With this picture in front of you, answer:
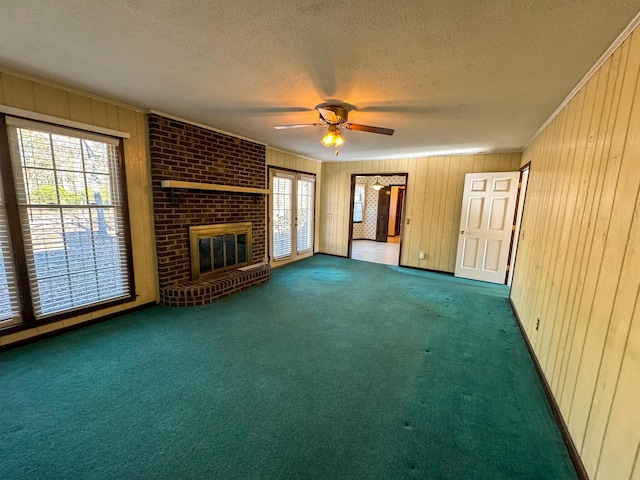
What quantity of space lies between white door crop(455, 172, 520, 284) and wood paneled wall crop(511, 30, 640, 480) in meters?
2.13

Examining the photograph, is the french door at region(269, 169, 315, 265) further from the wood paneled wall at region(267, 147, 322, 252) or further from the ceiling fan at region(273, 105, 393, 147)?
the ceiling fan at region(273, 105, 393, 147)

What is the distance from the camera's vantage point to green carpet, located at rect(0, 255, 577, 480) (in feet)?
4.59

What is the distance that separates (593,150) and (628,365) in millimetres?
1333

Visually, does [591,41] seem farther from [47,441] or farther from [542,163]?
[47,441]

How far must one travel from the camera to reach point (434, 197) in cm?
515

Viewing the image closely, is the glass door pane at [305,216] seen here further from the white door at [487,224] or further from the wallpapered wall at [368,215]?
the wallpapered wall at [368,215]

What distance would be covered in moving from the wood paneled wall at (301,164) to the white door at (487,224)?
10.3 feet

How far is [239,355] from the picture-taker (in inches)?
91.7

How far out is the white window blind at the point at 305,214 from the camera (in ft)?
19.1

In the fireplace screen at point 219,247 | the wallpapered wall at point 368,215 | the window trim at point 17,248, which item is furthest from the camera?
the wallpapered wall at point 368,215

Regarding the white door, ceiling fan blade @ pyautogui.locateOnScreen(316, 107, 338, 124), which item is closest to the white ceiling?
ceiling fan blade @ pyautogui.locateOnScreen(316, 107, 338, 124)


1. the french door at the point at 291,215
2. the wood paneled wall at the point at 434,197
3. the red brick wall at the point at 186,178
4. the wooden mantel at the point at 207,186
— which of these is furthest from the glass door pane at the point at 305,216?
the red brick wall at the point at 186,178

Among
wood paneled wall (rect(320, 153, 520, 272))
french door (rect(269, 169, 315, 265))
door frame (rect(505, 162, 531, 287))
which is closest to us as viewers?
door frame (rect(505, 162, 531, 287))

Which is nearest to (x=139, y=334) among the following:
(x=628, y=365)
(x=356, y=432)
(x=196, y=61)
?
(x=356, y=432)
